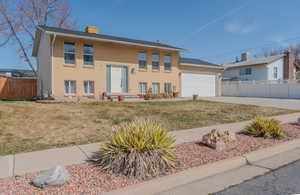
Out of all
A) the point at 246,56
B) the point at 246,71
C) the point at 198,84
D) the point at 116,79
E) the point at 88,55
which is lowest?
the point at 198,84

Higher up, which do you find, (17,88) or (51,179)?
(17,88)

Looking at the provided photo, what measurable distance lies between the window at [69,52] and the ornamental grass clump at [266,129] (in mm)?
13223

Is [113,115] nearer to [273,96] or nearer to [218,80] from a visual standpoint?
[218,80]

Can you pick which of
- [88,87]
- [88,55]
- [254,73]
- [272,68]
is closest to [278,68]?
[272,68]

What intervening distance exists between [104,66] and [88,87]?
2209mm

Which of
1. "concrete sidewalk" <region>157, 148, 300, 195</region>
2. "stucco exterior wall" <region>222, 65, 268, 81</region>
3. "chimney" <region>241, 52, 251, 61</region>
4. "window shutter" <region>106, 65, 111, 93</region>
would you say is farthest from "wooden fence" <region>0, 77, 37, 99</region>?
"chimney" <region>241, 52, 251, 61</region>

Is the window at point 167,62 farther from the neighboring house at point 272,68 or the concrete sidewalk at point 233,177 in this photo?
the neighboring house at point 272,68

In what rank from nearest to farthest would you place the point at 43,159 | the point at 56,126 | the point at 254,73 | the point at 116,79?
the point at 43,159
the point at 56,126
the point at 116,79
the point at 254,73

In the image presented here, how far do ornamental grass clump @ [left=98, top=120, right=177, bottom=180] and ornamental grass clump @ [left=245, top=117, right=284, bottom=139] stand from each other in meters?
3.41

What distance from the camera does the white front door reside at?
53.2 ft

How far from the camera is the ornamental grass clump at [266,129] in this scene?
533 cm

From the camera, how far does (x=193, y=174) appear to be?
325 centimetres

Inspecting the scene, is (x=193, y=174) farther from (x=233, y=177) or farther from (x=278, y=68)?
(x=278, y=68)

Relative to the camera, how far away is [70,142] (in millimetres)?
5086
